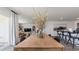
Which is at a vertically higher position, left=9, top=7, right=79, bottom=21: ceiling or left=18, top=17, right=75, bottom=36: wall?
left=9, top=7, right=79, bottom=21: ceiling

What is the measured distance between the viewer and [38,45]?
1.77 meters

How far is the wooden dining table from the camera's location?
1741 millimetres

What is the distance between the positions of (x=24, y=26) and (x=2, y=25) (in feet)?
1.24

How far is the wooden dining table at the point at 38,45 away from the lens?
1741 millimetres

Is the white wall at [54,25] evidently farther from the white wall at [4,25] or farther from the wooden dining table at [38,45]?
the white wall at [4,25]

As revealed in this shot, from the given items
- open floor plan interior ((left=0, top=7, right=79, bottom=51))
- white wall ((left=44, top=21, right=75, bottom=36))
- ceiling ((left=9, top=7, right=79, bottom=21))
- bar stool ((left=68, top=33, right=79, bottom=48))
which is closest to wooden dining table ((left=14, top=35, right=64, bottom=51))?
open floor plan interior ((left=0, top=7, right=79, bottom=51))

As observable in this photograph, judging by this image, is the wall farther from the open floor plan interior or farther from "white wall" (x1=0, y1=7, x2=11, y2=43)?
"white wall" (x1=0, y1=7, x2=11, y2=43)

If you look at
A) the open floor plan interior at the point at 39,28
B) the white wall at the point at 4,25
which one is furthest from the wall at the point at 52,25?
the white wall at the point at 4,25

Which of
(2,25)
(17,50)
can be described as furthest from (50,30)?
(2,25)
